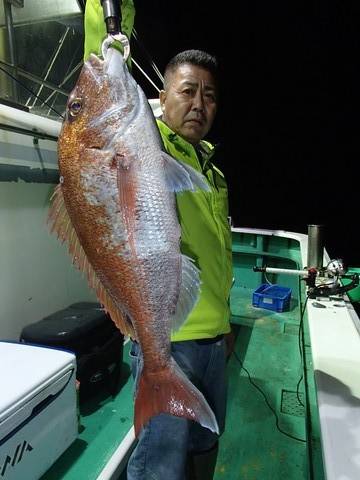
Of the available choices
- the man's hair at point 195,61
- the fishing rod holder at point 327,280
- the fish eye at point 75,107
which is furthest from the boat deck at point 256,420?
the man's hair at point 195,61

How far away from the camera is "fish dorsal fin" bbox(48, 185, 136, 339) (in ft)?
3.20

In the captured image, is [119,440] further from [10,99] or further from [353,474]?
[10,99]

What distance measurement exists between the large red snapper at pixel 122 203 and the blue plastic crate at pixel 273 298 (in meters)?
4.00

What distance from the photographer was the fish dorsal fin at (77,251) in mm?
976

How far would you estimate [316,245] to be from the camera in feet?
10.9

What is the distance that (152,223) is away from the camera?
3.04 ft

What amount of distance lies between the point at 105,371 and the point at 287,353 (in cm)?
208

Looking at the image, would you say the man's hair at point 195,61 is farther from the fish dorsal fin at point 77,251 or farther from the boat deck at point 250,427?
the boat deck at point 250,427

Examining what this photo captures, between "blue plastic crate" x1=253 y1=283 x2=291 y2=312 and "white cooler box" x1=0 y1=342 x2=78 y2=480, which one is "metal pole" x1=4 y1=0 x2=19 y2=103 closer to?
"white cooler box" x1=0 y1=342 x2=78 y2=480

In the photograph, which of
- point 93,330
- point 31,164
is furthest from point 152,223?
point 31,164

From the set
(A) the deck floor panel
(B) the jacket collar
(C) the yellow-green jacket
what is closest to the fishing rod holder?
(A) the deck floor panel

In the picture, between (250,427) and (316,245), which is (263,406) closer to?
(250,427)

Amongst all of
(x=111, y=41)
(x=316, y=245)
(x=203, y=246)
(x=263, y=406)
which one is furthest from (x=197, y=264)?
(x=316, y=245)

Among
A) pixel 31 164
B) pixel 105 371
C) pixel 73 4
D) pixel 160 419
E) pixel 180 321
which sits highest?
pixel 73 4
